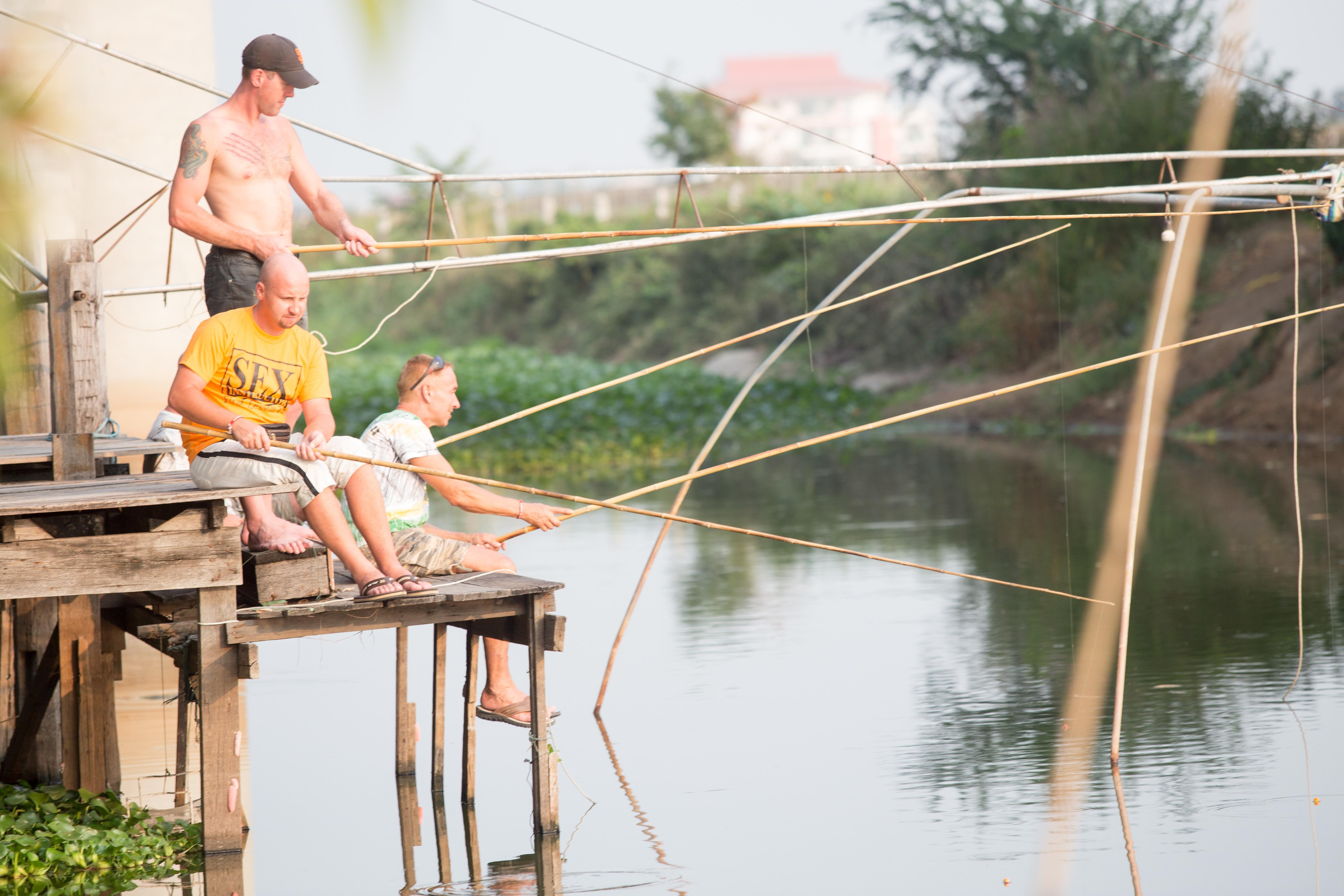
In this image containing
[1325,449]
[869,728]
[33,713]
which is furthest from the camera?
[1325,449]

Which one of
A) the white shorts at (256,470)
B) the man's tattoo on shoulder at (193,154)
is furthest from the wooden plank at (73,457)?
the man's tattoo on shoulder at (193,154)

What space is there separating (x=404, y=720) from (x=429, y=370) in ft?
4.79

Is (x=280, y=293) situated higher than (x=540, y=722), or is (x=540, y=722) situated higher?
(x=280, y=293)

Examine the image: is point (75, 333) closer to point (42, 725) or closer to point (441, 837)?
point (42, 725)

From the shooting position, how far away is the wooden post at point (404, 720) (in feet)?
18.3

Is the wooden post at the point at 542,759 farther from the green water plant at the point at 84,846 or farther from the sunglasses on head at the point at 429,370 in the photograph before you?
the green water plant at the point at 84,846

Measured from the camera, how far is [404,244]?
4699 mm

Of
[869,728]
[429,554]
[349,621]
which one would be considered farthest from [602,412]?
[349,621]

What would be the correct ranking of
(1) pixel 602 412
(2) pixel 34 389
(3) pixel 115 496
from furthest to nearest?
(1) pixel 602 412 < (2) pixel 34 389 < (3) pixel 115 496

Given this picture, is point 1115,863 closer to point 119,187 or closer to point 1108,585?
point 1108,585

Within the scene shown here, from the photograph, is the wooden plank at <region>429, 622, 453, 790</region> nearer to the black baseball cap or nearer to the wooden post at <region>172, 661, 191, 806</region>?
the wooden post at <region>172, 661, 191, 806</region>

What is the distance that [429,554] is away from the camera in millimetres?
4883

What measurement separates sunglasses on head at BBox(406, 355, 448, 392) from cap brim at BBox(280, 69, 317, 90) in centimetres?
106

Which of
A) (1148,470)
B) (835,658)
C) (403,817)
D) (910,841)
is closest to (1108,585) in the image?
(835,658)
